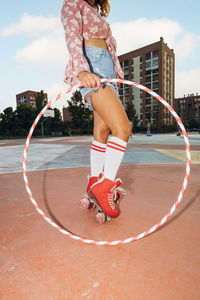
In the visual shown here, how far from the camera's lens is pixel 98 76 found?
1.79m

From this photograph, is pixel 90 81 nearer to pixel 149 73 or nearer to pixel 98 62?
pixel 98 62

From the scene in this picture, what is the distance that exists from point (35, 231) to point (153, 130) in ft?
148

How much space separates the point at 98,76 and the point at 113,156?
72 centimetres

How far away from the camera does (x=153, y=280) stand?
1084 millimetres

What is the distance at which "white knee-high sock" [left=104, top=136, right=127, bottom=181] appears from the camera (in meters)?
1.77

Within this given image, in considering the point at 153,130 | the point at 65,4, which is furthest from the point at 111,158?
the point at 153,130

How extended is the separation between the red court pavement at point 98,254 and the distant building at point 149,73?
2480 inches

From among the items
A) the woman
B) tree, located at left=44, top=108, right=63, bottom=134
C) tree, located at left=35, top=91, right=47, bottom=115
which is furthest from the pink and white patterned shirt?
tree, located at left=44, top=108, right=63, bottom=134

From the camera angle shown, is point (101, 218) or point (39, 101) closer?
point (101, 218)

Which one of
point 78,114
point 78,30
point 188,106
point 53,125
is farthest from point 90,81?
point 188,106

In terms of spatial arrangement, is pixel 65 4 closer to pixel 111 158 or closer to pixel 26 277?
pixel 111 158

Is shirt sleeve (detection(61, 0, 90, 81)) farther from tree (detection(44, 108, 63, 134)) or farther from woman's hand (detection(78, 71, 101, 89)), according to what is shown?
tree (detection(44, 108, 63, 134))

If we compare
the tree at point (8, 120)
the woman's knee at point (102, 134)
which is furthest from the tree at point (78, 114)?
the woman's knee at point (102, 134)

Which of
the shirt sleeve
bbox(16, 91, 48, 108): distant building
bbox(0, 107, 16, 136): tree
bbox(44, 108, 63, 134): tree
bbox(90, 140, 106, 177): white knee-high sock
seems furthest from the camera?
bbox(16, 91, 48, 108): distant building
